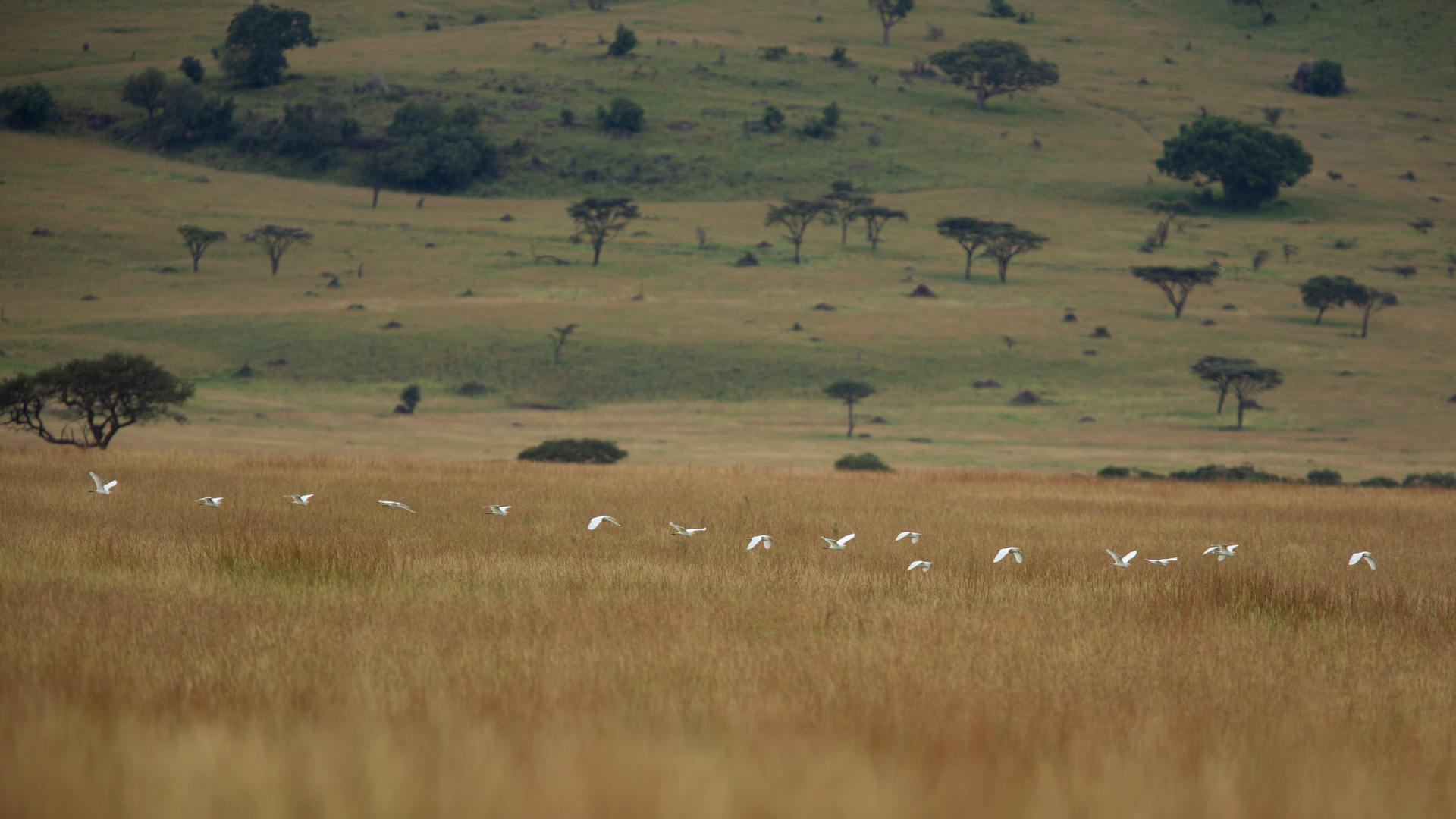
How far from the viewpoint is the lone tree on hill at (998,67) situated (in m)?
153

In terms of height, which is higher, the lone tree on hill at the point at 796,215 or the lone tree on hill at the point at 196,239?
the lone tree on hill at the point at 796,215

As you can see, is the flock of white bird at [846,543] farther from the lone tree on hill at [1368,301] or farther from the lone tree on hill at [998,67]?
the lone tree on hill at [998,67]

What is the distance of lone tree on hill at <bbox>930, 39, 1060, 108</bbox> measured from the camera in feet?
502

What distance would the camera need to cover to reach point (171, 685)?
609cm

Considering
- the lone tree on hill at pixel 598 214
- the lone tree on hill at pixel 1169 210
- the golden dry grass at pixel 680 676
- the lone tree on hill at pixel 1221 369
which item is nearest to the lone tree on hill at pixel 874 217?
the lone tree on hill at pixel 598 214

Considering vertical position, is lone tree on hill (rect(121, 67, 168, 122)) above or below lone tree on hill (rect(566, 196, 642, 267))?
above

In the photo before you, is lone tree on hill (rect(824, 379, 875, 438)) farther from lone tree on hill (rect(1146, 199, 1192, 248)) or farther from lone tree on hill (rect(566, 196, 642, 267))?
lone tree on hill (rect(1146, 199, 1192, 248))

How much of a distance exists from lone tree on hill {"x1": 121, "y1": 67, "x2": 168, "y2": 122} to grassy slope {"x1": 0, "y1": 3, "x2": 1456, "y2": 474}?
6.96 m

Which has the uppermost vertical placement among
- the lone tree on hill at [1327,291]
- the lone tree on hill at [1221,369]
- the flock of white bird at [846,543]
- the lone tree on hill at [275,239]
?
the flock of white bird at [846,543]

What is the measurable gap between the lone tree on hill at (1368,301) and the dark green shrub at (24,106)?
445 ft

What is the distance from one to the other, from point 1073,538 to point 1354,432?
58.3 m

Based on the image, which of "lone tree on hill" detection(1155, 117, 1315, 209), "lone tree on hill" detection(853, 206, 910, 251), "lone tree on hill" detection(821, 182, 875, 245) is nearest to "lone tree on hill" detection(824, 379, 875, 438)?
"lone tree on hill" detection(853, 206, 910, 251)

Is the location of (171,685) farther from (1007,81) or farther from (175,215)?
(1007,81)

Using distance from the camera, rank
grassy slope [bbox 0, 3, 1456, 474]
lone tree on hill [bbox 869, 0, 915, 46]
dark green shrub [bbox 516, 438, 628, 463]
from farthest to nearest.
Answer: lone tree on hill [bbox 869, 0, 915, 46] → grassy slope [bbox 0, 3, 1456, 474] → dark green shrub [bbox 516, 438, 628, 463]
